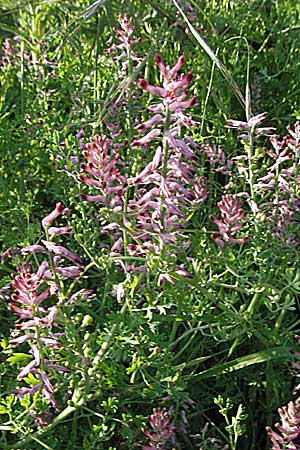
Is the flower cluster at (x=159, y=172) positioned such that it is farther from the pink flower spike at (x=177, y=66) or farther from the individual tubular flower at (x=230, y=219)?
the individual tubular flower at (x=230, y=219)

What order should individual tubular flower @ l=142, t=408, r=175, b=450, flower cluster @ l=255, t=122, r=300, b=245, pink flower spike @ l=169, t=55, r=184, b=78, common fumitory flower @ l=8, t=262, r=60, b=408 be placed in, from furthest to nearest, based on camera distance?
flower cluster @ l=255, t=122, r=300, b=245, individual tubular flower @ l=142, t=408, r=175, b=450, common fumitory flower @ l=8, t=262, r=60, b=408, pink flower spike @ l=169, t=55, r=184, b=78

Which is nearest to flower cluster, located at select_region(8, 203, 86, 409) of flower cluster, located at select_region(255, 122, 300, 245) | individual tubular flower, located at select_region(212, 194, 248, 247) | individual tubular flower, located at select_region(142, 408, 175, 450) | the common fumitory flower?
the common fumitory flower

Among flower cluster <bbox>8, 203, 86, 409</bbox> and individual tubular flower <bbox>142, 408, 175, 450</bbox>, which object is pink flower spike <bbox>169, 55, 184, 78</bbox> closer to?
flower cluster <bbox>8, 203, 86, 409</bbox>

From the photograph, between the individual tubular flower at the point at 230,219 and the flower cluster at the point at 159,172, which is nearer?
the flower cluster at the point at 159,172

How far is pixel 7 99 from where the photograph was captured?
3342 mm

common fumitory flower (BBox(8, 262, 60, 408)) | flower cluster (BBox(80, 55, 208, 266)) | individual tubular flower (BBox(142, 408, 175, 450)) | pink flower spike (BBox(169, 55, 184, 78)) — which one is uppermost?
pink flower spike (BBox(169, 55, 184, 78))

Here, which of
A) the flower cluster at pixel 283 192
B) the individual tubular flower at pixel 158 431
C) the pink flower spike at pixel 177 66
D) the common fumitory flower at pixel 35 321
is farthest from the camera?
the flower cluster at pixel 283 192

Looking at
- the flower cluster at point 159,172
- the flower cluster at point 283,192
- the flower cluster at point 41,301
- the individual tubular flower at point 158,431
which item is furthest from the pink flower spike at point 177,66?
the individual tubular flower at point 158,431

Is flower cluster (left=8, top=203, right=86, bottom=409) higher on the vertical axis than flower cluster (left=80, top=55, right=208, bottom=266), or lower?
lower

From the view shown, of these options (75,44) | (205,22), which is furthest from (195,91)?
(75,44)

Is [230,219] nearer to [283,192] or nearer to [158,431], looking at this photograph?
[283,192]

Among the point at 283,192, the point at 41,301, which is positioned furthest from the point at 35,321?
the point at 283,192

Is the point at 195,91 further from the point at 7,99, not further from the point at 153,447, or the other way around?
the point at 153,447

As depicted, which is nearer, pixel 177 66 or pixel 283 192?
pixel 177 66
